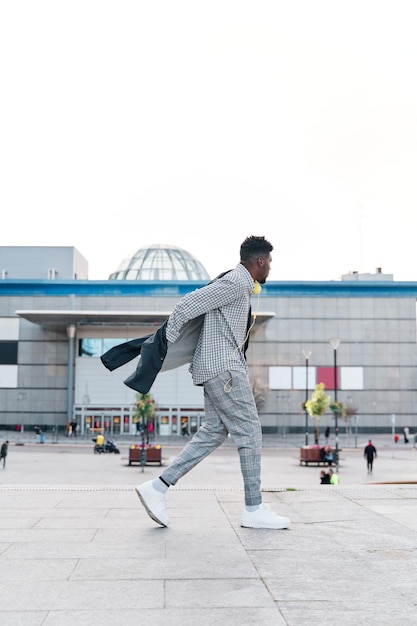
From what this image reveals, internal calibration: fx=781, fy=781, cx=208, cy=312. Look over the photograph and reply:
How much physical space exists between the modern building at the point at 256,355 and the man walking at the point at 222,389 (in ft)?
203

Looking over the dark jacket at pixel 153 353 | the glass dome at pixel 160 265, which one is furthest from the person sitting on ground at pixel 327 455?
the glass dome at pixel 160 265

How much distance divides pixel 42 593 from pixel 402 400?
6989 cm

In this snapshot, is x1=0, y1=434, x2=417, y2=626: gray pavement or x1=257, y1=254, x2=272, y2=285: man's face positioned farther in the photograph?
x1=257, y1=254, x2=272, y2=285: man's face

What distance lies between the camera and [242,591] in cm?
417

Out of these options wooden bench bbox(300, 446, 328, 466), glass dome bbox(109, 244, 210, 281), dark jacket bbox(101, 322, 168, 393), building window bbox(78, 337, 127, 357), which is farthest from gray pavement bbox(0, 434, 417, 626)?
glass dome bbox(109, 244, 210, 281)

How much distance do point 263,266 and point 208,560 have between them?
282 centimetres

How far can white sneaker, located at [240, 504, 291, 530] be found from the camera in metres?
6.31

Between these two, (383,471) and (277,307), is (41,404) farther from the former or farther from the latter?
(383,471)

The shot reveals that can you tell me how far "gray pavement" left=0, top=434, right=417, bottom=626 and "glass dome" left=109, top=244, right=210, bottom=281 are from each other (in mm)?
71909

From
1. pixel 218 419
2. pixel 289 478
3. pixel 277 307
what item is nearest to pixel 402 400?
pixel 277 307

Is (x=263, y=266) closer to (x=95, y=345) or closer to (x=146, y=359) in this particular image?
(x=146, y=359)

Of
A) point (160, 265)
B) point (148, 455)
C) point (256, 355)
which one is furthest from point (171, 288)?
point (148, 455)

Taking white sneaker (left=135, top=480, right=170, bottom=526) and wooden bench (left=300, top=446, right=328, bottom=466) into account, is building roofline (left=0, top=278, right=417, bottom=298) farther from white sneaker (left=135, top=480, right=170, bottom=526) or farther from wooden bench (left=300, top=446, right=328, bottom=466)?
white sneaker (left=135, top=480, right=170, bottom=526)

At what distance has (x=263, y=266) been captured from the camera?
6.96 m
